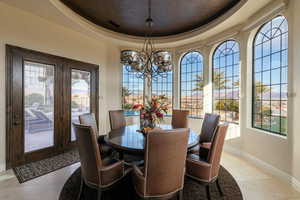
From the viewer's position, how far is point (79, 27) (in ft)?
12.0

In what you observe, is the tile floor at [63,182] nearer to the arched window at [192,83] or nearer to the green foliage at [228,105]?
the green foliage at [228,105]

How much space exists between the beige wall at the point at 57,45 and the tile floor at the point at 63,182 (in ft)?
2.44

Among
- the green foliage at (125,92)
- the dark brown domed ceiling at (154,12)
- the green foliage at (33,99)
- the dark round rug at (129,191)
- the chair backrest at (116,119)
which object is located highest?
the dark brown domed ceiling at (154,12)

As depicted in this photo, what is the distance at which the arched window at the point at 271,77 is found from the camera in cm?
274

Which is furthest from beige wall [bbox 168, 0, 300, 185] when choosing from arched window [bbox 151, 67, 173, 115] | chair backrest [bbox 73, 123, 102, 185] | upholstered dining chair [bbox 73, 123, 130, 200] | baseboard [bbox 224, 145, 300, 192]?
chair backrest [bbox 73, 123, 102, 185]

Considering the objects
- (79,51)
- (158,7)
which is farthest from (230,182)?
(79,51)

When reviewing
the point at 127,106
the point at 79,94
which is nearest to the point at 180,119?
the point at 127,106

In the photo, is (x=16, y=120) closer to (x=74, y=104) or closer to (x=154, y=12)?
(x=74, y=104)

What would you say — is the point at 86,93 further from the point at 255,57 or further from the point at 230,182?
the point at 255,57

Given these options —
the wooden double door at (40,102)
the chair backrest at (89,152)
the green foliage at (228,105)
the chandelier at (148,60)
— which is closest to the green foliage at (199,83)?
the green foliage at (228,105)

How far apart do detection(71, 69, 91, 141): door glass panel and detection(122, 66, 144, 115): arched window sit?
132 cm

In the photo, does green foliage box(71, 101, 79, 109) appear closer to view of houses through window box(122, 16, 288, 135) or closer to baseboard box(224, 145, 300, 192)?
view of houses through window box(122, 16, 288, 135)

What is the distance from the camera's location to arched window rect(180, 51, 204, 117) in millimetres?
4832

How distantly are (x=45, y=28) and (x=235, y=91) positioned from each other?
4.75 meters
